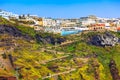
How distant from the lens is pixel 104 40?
125 meters

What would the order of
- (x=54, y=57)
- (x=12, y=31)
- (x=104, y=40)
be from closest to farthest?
(x=54, y=57) → (x=12, y=31) → (x=104, y=40)

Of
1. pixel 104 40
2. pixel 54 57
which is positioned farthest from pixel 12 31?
pixel 104 40

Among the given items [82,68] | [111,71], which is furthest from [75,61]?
[111,71]

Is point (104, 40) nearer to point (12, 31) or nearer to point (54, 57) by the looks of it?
point (54, 57)

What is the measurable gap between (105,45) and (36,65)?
124 ft

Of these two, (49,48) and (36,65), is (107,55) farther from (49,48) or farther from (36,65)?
(36,65)

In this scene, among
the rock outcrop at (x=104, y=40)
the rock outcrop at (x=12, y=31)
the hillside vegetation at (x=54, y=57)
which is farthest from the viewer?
the rock outcrop at (x=104, y=40)

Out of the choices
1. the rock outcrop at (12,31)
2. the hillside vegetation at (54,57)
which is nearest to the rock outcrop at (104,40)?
the hillside vegetation at (54,57)

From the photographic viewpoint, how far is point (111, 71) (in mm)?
106875

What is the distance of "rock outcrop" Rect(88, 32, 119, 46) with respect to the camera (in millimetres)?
123188

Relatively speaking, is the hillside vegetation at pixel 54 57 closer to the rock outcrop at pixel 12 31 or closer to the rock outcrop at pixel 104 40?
the rock outcrop at pixel 12 31

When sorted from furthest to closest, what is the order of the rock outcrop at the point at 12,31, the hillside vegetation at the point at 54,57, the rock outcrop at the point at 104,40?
the rock outcrop at the point at 104,40 → the rock outcrop at the point at 12,31 → the hillside vegetation at the point at 54,57

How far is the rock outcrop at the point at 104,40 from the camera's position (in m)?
123

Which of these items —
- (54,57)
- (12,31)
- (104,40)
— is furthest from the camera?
(104,40)
